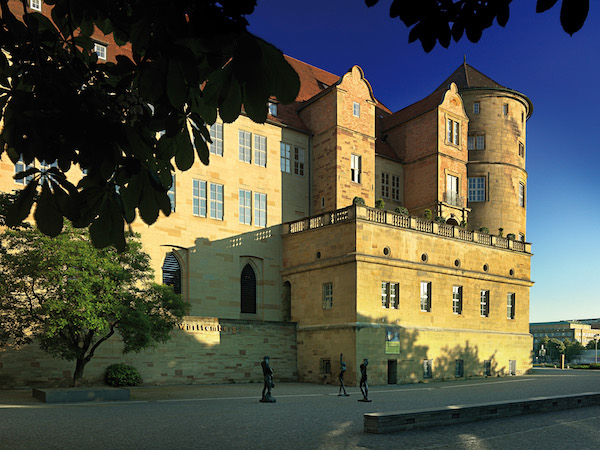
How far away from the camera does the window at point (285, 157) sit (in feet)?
131

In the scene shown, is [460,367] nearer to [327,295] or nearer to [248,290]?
[327,295]

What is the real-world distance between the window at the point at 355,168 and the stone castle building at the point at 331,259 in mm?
96

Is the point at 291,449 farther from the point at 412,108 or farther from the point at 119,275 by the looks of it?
the point at 412,108

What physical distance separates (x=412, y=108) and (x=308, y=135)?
10.7m

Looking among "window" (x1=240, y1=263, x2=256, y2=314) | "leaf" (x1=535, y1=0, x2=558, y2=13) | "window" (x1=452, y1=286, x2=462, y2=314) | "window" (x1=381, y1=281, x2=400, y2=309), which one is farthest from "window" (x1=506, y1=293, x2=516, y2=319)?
"leaf" (x1=535, y1=0, x2=558, y2=13)

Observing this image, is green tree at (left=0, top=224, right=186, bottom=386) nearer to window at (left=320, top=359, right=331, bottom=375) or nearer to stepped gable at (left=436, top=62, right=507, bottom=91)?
window at (left=320, top=359, right=331, bottom=375)

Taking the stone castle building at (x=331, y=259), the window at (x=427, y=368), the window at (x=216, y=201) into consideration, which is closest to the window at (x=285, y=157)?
the stone castle building at (x=331, y=259)

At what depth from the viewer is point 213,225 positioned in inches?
1404

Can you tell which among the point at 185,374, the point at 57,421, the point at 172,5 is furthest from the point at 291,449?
the point at 185,374

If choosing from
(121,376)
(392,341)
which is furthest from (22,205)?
(392,341)

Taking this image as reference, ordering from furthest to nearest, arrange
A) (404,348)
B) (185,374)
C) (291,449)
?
(404,348)
(185,374)
(291,449)

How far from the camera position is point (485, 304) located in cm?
4081

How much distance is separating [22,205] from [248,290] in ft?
113

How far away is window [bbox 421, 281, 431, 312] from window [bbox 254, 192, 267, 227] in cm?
1060
